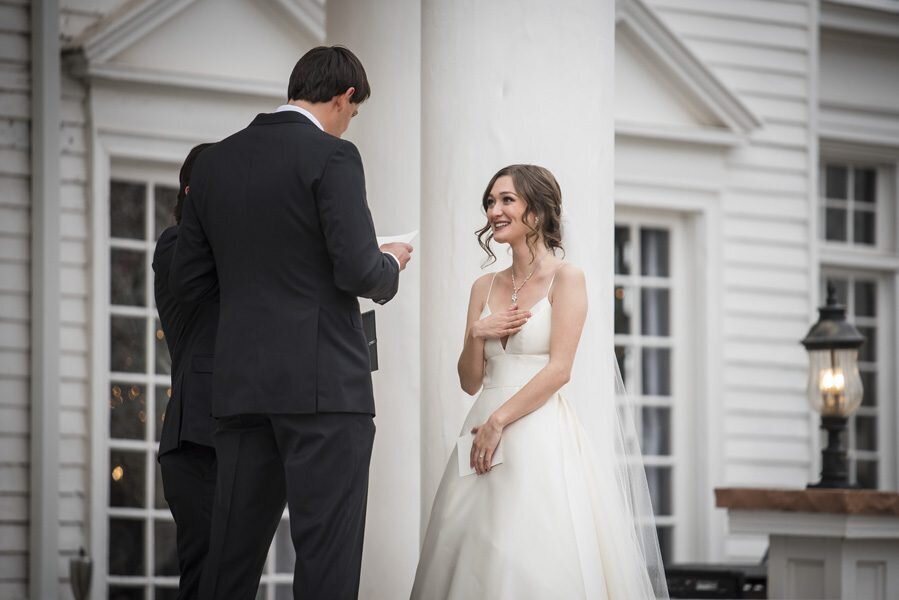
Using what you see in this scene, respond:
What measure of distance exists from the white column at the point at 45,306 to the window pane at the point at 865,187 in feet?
17.4

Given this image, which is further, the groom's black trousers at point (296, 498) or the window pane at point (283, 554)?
the window pane at point (283, 554)

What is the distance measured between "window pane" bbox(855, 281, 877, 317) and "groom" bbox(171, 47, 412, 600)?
6551mm

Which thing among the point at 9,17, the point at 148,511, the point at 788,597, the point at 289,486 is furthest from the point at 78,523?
the point at 289,486

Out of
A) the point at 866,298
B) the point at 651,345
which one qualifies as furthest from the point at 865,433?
the point at 651,345

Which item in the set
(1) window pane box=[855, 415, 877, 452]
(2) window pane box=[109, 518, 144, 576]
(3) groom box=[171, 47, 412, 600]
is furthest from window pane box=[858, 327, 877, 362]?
(3) groom box=[171, 47, 412, 600]

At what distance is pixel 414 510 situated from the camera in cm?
475

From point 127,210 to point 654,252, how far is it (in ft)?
10.5

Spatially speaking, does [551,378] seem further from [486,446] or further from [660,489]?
[660,489]

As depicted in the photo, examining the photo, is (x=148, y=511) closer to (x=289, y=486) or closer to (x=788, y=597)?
(x=788, y=597)

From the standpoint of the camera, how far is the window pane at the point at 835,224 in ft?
29.6

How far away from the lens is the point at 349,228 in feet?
9.75

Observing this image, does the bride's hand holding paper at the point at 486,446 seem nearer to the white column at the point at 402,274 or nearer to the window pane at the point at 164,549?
the white column at the point at 402,274

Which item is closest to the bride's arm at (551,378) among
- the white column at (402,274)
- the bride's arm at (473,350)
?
the bride's arm at (473,350)

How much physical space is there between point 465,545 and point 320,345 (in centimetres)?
81
